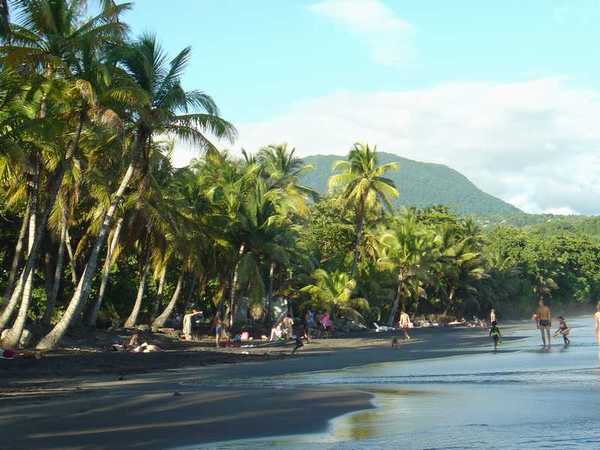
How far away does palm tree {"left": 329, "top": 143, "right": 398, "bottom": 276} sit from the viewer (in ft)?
146

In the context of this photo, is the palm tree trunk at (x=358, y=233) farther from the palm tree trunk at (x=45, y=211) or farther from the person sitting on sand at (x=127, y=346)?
the palm tree trunk at (x=45, y=211)

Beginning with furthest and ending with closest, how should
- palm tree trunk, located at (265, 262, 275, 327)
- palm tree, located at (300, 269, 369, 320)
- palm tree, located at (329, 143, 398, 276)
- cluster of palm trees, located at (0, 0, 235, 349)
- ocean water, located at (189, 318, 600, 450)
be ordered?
palm tree, located at (329, 143, 398, 276)
palm tree, located at (300, 269, 369, 320)
palm tree trunk, located at (265, 262, 275, 327)
cluster of palm trees, located at (0, 0, 235, 349)
ocean water, located at (189, 318, 600, 450)

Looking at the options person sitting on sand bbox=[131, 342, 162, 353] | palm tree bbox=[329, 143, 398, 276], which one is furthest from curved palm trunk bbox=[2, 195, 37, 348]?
palm tree bbox=[329, 143, 398, 276]

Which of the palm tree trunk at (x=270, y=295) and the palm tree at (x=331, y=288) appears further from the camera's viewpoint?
the palm tree at (x=331, y=288)

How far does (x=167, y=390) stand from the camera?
15.0m

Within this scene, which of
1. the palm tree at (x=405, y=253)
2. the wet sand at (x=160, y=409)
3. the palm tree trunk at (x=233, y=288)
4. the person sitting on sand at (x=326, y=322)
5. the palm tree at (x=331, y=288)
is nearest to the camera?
the wet sand at (x=160, y=409)

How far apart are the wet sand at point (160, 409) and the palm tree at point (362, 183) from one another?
84.7 ft

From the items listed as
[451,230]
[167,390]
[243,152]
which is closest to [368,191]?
[243,152]

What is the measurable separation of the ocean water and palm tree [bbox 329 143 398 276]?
982 inches

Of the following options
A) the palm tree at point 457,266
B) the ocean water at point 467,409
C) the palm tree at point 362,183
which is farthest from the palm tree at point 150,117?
the palm tree at point 457,266

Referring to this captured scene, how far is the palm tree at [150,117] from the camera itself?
22.8m

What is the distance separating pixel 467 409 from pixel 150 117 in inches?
573

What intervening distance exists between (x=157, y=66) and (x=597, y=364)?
49.0ft

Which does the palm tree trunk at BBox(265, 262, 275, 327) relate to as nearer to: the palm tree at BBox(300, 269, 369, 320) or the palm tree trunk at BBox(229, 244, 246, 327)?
the palm tree at BBox(300, 269, 369, 320)
